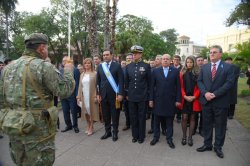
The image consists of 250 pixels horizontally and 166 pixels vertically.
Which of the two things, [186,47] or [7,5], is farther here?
[186,47]

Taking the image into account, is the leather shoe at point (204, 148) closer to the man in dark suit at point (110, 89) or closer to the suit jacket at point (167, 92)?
the suit jacket at point (167, 92)

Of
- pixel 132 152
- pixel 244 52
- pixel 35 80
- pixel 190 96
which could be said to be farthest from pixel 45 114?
pixel 244 52

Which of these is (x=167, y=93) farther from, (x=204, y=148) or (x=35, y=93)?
(x=35, y=93)

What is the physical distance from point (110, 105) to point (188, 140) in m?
1.95

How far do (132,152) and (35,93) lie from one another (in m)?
2.94

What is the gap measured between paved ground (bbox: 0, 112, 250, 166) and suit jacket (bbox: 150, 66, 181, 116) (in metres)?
0.79

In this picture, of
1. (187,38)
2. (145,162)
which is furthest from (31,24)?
(187,38)

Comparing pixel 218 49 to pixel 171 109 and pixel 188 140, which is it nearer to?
pixel 171 109

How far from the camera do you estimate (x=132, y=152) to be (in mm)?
5422

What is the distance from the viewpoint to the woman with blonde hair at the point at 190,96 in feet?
19.6

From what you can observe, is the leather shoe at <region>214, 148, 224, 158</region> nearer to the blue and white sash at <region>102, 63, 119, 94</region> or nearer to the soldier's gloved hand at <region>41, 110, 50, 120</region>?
the blue and white sash at <region>102, 63, 119, 94</region>

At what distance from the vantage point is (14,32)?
145 feet

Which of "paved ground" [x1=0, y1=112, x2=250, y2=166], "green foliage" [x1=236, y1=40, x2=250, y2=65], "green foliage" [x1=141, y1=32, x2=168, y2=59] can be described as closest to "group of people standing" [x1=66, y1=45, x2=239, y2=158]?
"paved ground" [x1=0, y1=112, x2=250, y2=166]

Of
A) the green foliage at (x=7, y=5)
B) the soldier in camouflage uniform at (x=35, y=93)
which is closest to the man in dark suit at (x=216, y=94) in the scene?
the soldier in camouflage uniform at (x=35, y=93)
